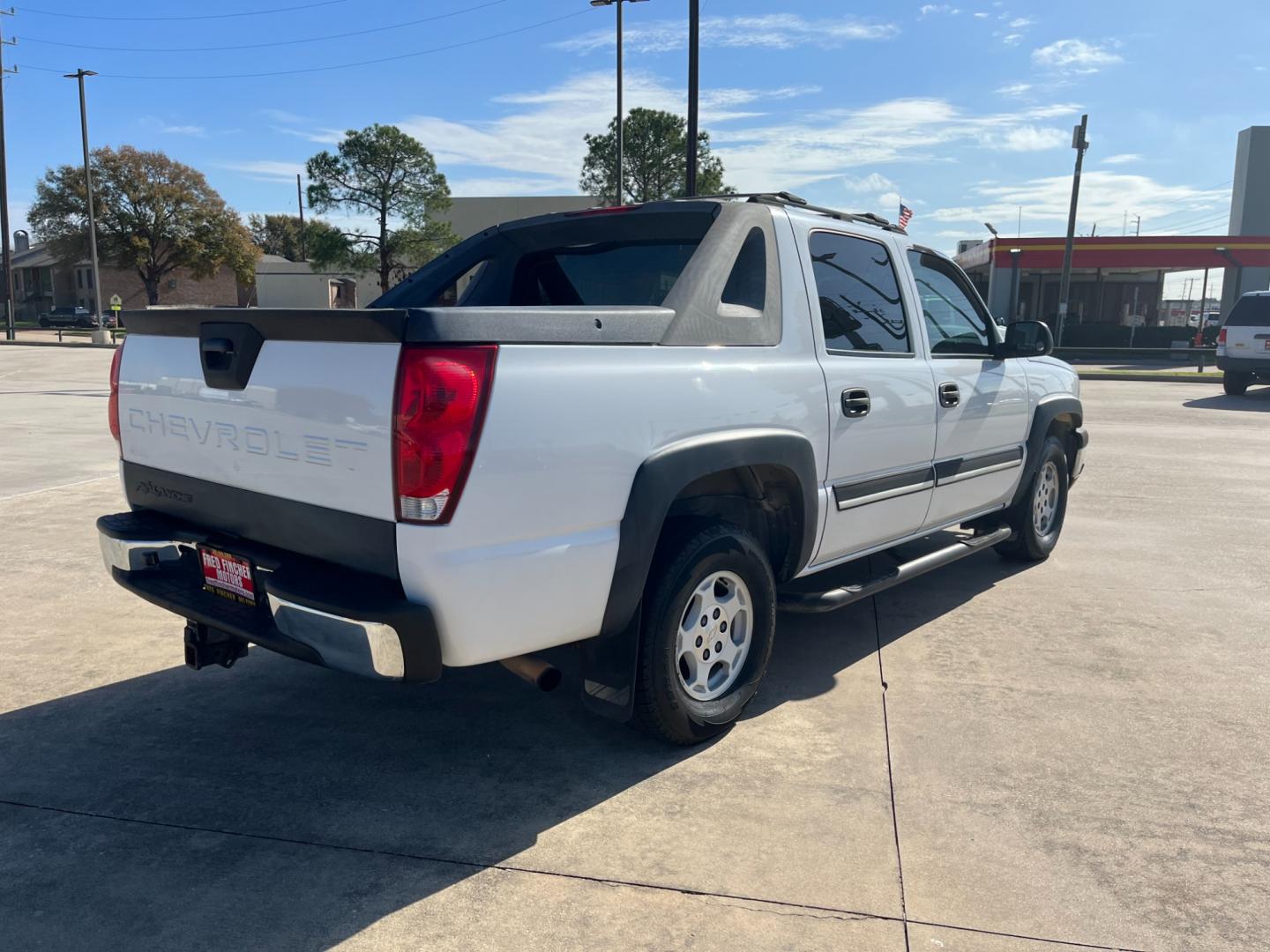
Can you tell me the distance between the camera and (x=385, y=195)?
52438 mm

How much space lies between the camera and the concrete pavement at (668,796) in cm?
266

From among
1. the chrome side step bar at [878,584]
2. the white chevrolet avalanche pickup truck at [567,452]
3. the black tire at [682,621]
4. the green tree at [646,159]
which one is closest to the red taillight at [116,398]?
the white chevrolet avalanche pickup truck at [567,452]

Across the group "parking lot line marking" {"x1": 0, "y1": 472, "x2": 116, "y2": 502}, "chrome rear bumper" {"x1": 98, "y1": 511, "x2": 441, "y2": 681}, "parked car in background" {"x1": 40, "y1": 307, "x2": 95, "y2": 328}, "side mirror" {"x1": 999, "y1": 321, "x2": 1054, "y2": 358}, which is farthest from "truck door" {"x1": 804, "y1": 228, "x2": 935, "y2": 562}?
"parked car in background" {"x1": 40, "y1": 307, "x2": 95, "y2": 328}

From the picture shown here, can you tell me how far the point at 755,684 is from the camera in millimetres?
3846

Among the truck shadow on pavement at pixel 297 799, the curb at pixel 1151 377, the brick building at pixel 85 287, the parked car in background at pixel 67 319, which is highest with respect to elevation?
the brick building at pixel 85 287

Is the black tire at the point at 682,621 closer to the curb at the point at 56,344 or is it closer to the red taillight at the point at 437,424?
the red taillight at the point at 437,424

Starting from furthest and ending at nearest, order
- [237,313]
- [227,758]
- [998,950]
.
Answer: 1. [227,758]
2. [237,313]
3. [998,950]

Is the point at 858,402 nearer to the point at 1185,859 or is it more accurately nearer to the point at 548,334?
the point at 548,334

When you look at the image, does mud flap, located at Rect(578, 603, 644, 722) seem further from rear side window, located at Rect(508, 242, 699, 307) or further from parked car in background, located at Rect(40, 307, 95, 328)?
parked car in background, located at Rect(40, 307, 95, 328)

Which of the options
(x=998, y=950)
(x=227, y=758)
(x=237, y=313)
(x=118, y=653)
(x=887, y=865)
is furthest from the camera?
(x=118, y=653)

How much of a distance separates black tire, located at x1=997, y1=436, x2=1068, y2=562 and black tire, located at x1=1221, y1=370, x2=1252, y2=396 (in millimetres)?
14889

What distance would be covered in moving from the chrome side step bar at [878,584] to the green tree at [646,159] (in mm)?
44265

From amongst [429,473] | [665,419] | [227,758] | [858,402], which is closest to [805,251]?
[858,402]

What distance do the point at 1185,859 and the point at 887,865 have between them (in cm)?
93
